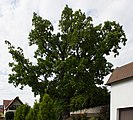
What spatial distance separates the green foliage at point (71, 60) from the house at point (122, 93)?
1300 centimetres

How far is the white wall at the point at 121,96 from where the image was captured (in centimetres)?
1532

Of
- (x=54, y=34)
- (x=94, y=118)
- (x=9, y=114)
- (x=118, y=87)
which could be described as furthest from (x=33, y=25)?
(x=9, y=114)

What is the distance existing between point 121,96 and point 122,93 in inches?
8.4

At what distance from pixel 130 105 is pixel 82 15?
62.6ft

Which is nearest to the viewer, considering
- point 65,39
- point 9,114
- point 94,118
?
point 94,118

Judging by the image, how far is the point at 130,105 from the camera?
15.3 metres

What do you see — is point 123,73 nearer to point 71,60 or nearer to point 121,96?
point 121,96

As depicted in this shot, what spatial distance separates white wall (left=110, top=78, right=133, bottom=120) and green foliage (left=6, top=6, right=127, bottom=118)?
12837 mm

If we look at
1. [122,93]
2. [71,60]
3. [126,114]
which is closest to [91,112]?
[71,60]

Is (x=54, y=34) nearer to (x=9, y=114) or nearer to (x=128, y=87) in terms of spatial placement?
(x=128, y=87)

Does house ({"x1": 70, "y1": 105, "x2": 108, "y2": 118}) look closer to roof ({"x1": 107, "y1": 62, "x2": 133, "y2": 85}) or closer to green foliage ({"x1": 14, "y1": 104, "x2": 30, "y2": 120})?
green foliage ({"x1": 14, "y1": 104, "x2": 30, "y2": 120})

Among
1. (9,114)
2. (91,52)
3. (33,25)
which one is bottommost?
(9,114)

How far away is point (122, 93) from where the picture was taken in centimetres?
1605

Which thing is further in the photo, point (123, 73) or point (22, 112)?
point (22, 112)
